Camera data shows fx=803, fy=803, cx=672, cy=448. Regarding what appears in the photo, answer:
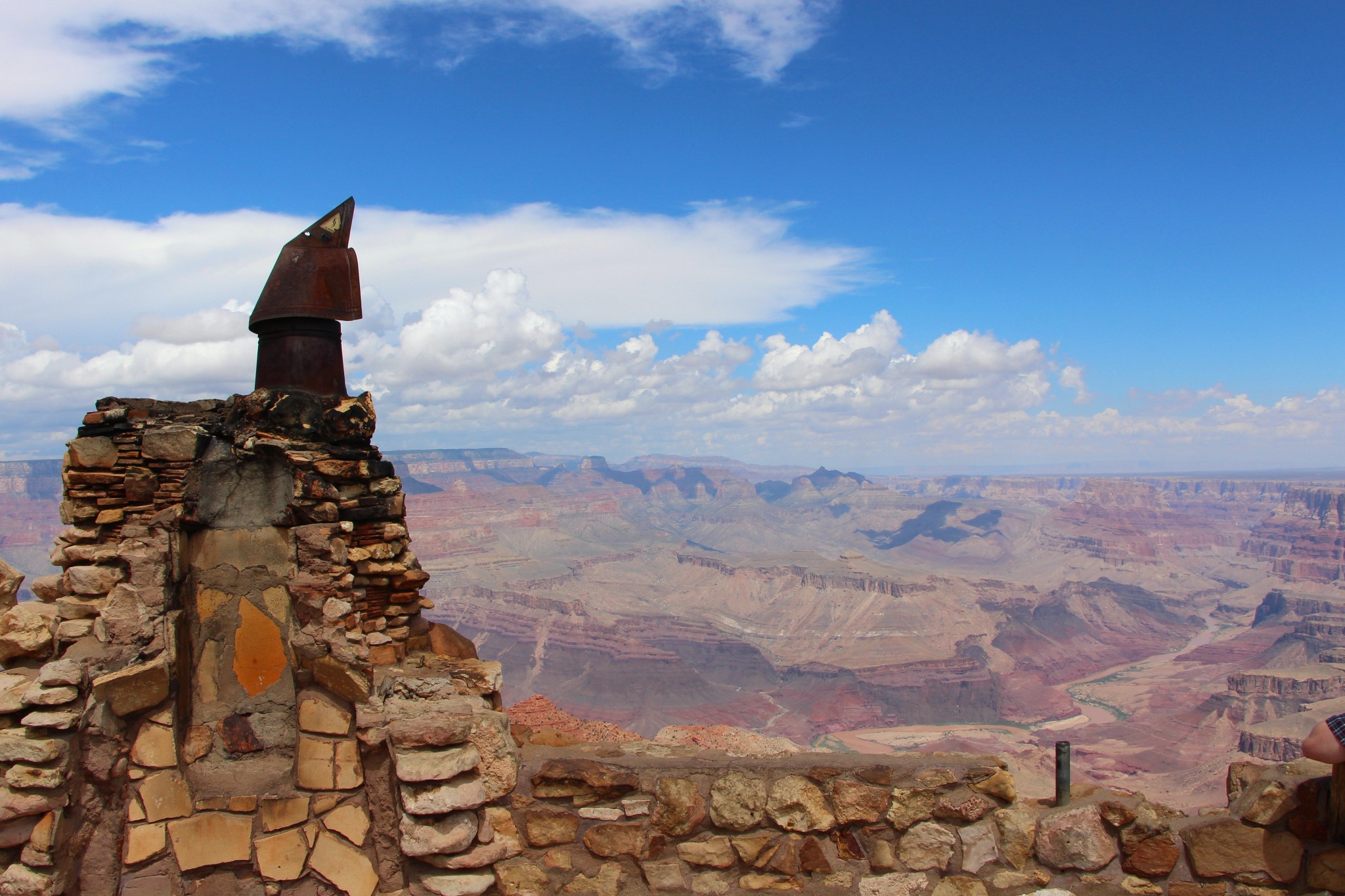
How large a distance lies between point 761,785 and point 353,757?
255cm

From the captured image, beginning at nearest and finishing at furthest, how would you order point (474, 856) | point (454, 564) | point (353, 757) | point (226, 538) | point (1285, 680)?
point (474, 856) → point (353, 757) → point (226, 538) → point (1285, 680) → point (454, 564)

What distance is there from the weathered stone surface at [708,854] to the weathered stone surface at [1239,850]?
2.68 meters

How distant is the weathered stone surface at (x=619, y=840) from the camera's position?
4871mm

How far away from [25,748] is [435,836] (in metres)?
2.43

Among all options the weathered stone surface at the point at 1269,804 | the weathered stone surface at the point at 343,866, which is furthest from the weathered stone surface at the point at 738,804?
the weathered stone surface at the point at 1269,804

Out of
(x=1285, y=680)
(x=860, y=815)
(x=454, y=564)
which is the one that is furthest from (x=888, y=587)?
(x=860, y=815)

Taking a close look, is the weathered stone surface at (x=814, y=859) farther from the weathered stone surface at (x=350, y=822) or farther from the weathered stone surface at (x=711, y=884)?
the weathered stone surface at (x=350, y=822)

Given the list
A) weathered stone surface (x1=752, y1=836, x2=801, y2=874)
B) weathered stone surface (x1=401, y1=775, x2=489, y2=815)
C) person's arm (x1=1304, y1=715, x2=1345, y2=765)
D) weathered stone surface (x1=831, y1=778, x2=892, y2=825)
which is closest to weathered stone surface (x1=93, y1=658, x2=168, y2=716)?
weathered stone surface (x1=401, y1=775, x2=489, y2=815)

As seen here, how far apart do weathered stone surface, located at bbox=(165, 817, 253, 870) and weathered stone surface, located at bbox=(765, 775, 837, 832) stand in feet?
10.7

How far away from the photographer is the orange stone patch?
17.4ft

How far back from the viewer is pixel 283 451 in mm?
5406

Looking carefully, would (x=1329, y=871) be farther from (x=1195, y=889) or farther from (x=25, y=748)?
(x=25, y=748)

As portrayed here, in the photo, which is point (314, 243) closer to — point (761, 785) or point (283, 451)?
point (283, 451)

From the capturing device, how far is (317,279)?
605 centimetres
